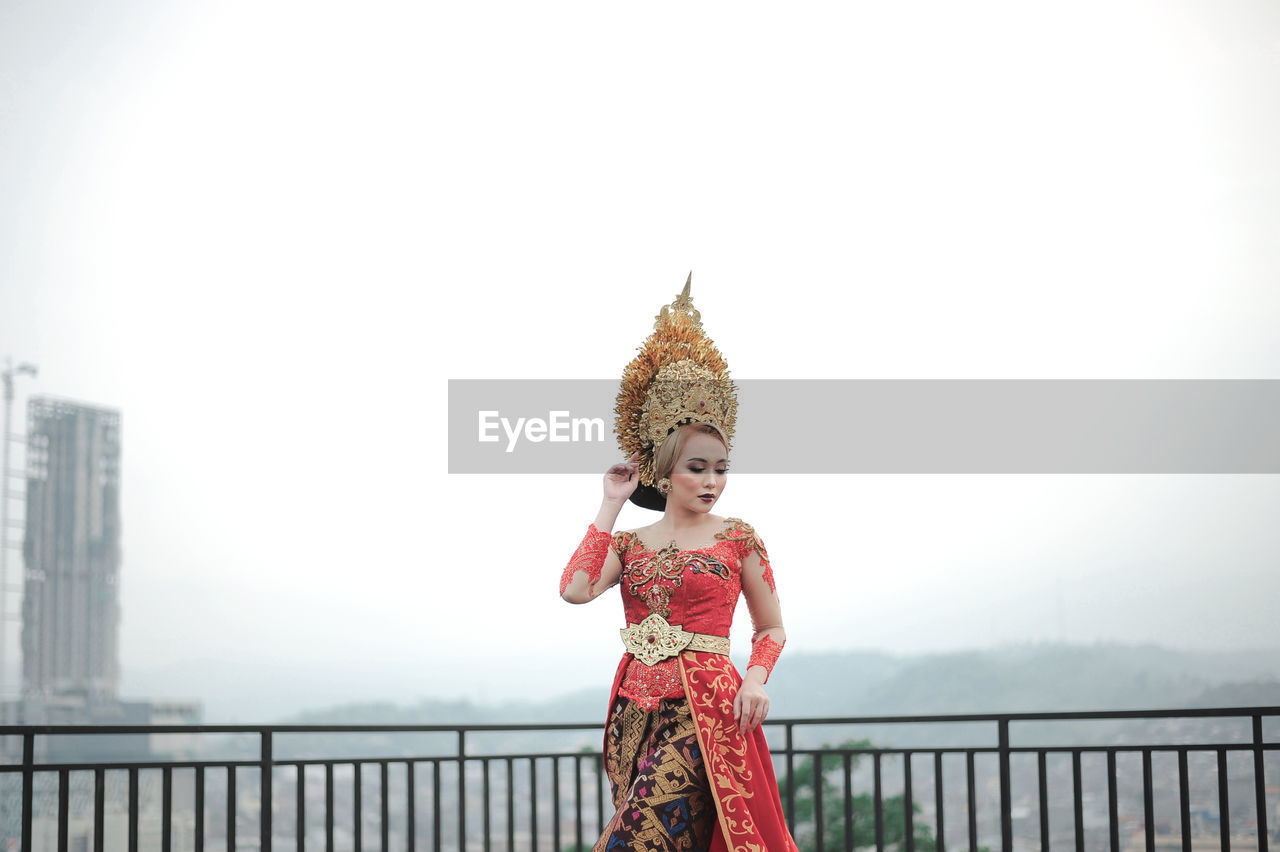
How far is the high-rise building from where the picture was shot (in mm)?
17891

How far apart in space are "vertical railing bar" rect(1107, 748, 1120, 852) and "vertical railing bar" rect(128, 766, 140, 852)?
3.31m

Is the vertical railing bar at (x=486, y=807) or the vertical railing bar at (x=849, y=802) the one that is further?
the vertical railing bar at (x=486, y=807)

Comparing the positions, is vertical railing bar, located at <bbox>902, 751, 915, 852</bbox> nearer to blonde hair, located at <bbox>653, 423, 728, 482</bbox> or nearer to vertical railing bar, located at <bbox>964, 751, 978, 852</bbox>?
vertical railing bar, located at <bbox>964, 751, 978, 852</bbox>

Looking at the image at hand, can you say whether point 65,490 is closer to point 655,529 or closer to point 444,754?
point 444,754

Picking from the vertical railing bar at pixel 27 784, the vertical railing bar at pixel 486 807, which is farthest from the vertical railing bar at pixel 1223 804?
the vertical railing bar at pixel 27 784

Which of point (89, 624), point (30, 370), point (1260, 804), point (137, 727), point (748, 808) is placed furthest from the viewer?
point (89, 624)

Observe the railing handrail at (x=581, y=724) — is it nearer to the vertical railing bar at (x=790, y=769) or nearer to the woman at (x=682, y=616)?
the vertical railing bar at (x=790, y=769)

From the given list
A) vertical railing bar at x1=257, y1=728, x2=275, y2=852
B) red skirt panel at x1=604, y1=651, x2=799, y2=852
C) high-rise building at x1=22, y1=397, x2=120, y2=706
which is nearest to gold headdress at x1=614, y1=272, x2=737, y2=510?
red skirt panel at x1=604, y1=651, x2=799, y2=852

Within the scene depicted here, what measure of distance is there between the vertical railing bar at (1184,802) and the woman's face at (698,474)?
7.86 feet

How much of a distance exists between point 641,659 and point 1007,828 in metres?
2.36

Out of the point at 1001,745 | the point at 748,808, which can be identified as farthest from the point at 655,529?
the point at 1001,745

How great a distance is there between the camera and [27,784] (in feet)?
11.1

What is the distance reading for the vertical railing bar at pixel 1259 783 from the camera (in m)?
3.94

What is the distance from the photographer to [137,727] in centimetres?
349
